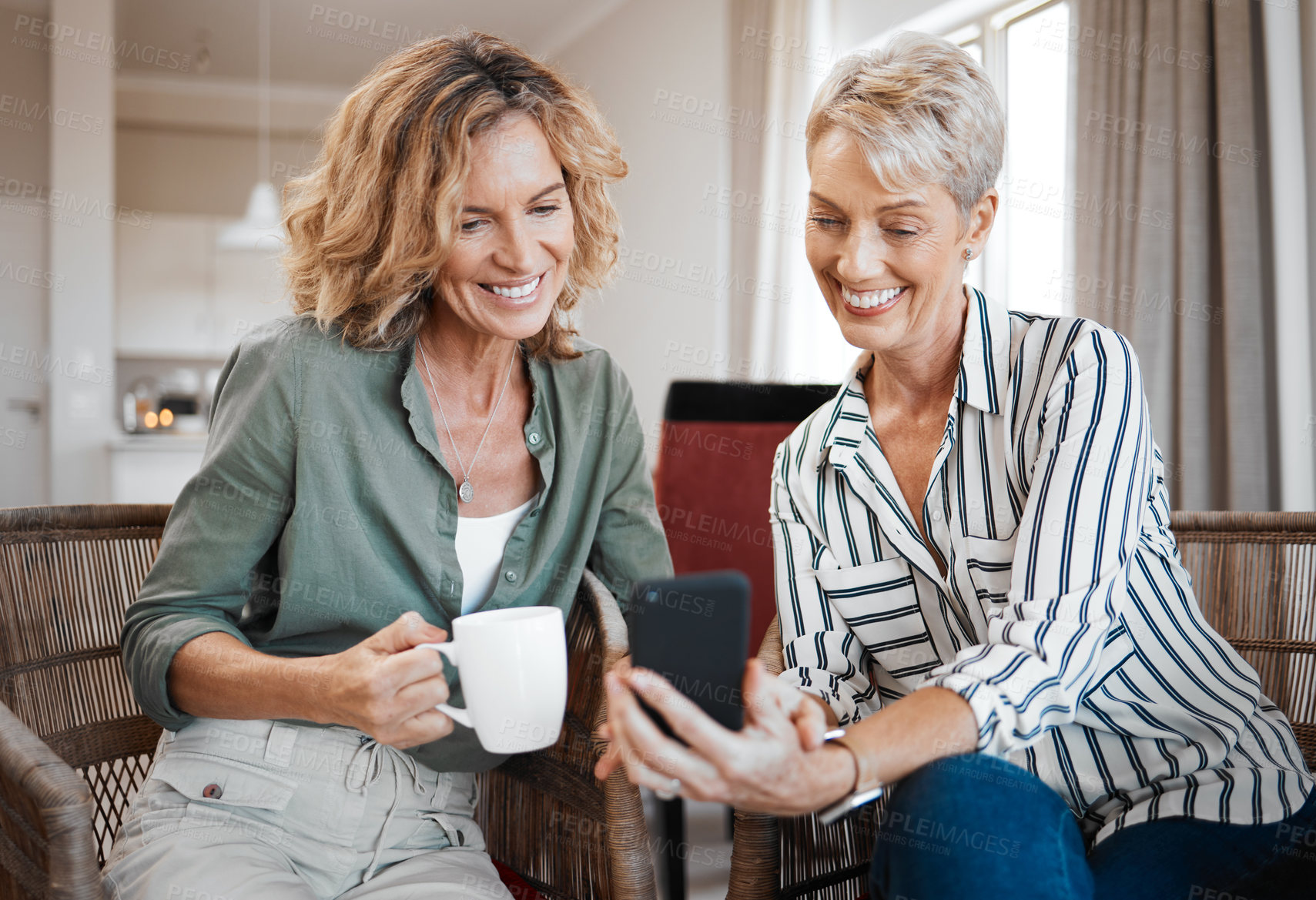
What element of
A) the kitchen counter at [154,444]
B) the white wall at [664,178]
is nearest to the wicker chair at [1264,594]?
the white wall at [664,178]

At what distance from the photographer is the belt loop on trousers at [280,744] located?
975 mm

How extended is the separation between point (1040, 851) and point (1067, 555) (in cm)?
25

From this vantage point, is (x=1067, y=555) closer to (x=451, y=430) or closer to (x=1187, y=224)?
(x=451, y=430)

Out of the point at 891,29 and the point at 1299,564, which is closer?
the point at 1299,564

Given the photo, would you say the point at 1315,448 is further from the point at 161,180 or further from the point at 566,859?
the point at 161,180

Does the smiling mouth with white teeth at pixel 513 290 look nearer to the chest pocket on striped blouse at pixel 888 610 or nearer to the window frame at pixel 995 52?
the chest pocket on striped blouse at pixel 888 610

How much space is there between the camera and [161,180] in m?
6.33

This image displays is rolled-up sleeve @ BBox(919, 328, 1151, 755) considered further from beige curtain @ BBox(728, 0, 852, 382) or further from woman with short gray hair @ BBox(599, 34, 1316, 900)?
beige curtain @ BBox(728, 0, 852, 382)

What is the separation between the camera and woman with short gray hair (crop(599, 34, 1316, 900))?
0.71 meters

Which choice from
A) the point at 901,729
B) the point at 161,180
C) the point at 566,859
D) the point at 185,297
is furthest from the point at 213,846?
the point at 161,180

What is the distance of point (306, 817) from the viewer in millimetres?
958

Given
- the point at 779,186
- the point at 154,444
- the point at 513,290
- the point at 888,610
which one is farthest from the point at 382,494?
the point at 154,444

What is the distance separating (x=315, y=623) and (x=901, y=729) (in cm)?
60

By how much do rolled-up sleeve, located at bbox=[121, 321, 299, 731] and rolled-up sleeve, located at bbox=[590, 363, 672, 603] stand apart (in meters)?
0.35
